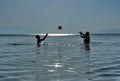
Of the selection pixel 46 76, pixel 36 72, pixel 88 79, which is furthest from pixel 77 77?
pixel 36 72

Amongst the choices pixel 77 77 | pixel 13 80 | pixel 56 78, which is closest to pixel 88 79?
pixel 77 77

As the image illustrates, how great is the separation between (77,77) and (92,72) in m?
1.82

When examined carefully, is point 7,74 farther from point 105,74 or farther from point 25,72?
point 105,74

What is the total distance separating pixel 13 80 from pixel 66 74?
8.96ft

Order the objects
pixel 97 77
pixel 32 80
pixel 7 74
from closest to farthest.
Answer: pixel 32 80, pixel 97 77, pixel 7 74

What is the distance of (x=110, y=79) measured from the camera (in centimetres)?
1253

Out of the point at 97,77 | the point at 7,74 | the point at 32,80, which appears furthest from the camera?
the point at 7,74

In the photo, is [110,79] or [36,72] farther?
[36,72]

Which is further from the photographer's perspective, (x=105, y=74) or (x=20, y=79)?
(x=105, y=74)

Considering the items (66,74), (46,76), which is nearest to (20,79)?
(46,76)

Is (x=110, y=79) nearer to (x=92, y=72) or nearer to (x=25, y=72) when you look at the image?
(x=92, y=72)

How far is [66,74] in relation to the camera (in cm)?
1366

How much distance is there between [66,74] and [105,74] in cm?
194

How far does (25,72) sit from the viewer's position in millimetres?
14375
